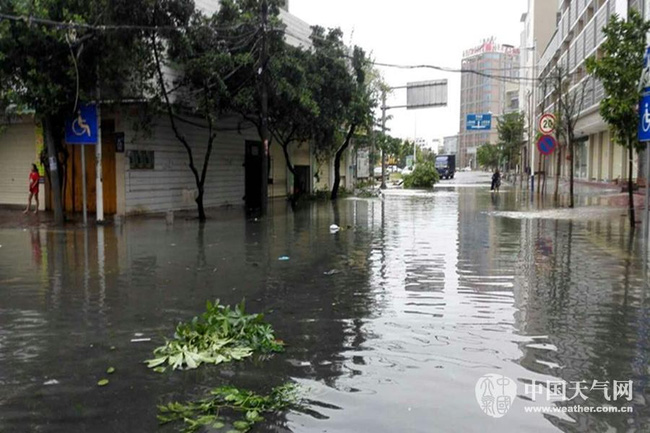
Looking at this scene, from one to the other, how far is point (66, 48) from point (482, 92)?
146 m

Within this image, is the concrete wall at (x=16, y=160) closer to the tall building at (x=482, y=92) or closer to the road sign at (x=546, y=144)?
the road sign at (x=546, y=144)

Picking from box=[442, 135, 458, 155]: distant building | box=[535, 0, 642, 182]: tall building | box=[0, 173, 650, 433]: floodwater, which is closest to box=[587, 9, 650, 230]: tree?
box=[0, 173, 650, 433]: floodwater

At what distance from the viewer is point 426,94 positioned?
40281 millimetres

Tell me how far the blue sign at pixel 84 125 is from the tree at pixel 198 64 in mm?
2077

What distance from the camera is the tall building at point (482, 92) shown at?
125444mm

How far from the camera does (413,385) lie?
495cm

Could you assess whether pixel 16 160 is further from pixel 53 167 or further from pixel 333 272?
pixel 333 272

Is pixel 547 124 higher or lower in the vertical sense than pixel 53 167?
higher

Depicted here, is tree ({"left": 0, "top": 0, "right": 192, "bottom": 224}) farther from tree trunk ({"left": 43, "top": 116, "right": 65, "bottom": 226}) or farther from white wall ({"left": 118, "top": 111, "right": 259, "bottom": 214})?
white wall ({"left": 118, "top": 111, "right": 259, "bottom": 214})

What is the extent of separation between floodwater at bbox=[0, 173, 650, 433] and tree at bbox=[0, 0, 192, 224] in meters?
4.90

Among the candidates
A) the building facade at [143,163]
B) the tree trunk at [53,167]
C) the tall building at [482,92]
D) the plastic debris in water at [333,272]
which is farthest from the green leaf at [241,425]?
the tall building at [482,92]

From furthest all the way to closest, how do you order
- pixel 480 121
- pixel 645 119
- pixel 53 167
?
pixel 480 121 < pixel 53 167 < pixel 645 119

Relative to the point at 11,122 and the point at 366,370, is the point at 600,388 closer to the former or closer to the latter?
the point at 366,370

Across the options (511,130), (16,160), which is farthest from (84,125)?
(511,130)
